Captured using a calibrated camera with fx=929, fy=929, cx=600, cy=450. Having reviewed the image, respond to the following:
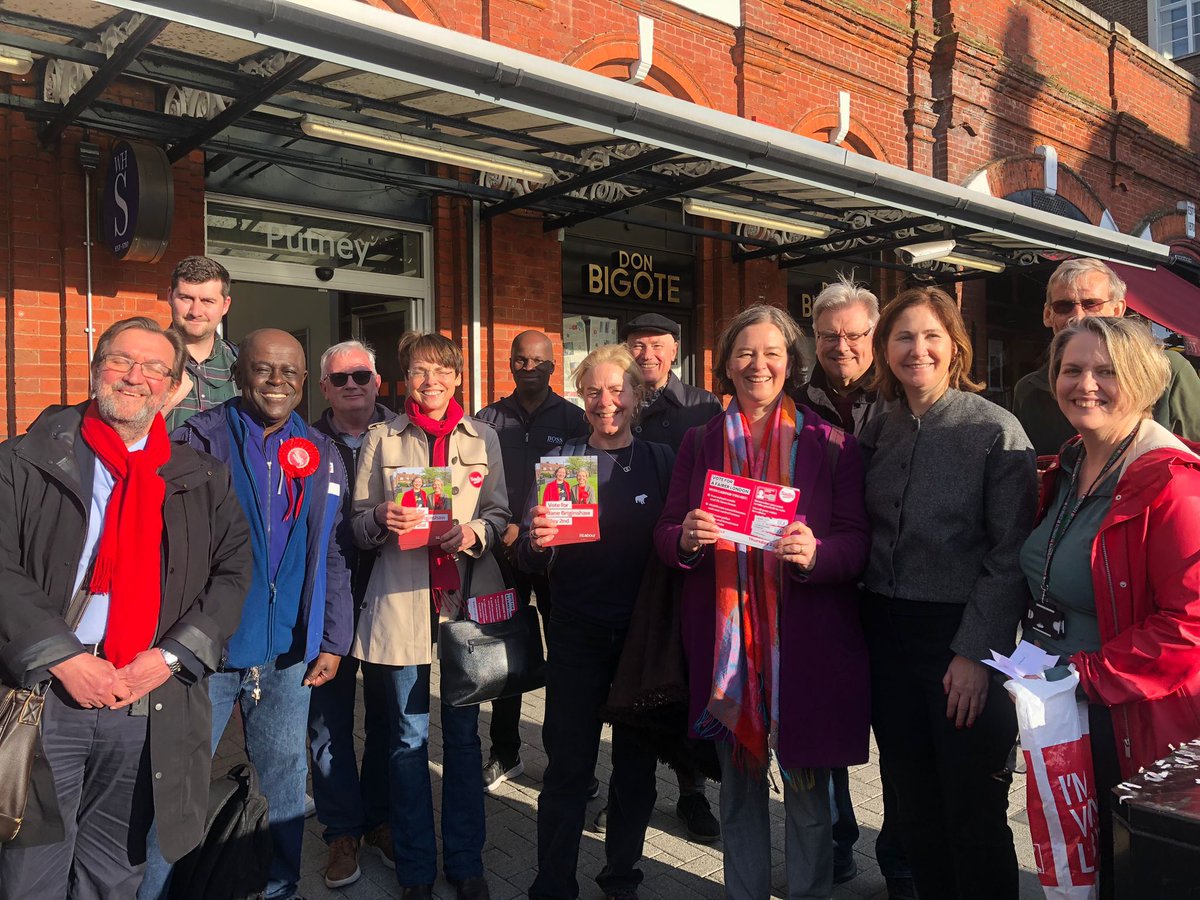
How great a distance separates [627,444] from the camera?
137 inches

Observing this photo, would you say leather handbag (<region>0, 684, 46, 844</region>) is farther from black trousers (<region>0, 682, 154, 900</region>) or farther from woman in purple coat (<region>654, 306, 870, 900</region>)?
woman in purple coat (<region>654, 306, 870, 900</region>)

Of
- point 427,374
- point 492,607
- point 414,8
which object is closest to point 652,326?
point 427,374

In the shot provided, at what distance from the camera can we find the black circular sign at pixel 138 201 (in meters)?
5.69

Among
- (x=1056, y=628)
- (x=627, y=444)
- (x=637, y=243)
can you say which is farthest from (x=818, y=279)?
(x=1056, y=628)

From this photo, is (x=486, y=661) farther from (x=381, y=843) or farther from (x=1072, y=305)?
(x=1072, y=305)

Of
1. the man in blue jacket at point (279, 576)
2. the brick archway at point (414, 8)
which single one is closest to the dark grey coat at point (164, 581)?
the man in blue jacket at point (279, 576)

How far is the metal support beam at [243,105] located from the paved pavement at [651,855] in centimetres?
371

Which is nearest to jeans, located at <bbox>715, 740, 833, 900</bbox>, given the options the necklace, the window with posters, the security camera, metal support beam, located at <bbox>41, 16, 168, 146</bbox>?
the necklace

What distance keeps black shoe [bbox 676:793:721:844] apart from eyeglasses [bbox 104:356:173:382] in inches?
112

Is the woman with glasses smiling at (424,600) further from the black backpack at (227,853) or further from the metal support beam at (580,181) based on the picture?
the metal support beam at (580,181)

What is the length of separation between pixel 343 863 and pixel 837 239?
7.63 metres

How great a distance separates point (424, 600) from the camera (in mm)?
3482

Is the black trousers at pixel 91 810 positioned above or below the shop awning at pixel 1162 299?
below

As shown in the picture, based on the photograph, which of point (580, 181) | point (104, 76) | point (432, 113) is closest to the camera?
point (104, 76)
